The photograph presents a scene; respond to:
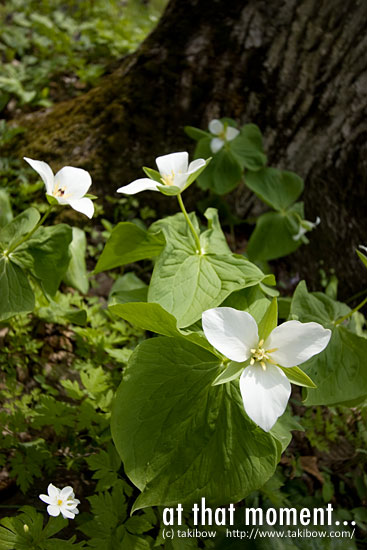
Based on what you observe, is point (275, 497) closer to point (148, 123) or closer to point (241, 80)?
point (148, 123)

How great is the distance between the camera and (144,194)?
8.27 feet

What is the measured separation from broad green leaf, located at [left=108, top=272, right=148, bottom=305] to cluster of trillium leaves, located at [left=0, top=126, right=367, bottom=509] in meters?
0.31

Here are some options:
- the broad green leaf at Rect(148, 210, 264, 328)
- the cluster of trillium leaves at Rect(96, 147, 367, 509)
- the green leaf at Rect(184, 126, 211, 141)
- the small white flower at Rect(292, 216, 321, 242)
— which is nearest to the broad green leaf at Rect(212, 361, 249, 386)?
the cluster of trillium leaves at Rect(96, 147, 367, 509)

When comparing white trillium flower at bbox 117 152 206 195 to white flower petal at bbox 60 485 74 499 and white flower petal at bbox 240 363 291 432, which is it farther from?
white flower petal at bbox 60 485 74 499

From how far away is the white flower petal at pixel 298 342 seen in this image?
105 centimetres

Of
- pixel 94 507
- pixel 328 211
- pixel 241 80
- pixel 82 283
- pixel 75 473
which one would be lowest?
pixel 75 473

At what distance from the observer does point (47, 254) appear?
5.06 ft

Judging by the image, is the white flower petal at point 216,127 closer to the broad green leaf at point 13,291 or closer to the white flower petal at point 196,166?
the white flower petal at point 196,166

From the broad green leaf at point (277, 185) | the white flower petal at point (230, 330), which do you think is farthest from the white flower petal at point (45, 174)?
the broad green leaf at point (277, 185)

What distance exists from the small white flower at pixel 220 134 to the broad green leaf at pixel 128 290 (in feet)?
2.58

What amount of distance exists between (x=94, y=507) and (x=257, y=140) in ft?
6.23

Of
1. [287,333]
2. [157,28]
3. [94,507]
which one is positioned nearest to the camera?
[287,333]

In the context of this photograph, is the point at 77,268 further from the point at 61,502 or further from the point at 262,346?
the point at 262,346

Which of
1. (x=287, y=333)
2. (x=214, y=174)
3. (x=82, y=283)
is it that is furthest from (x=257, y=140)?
(x=287, y=333)
